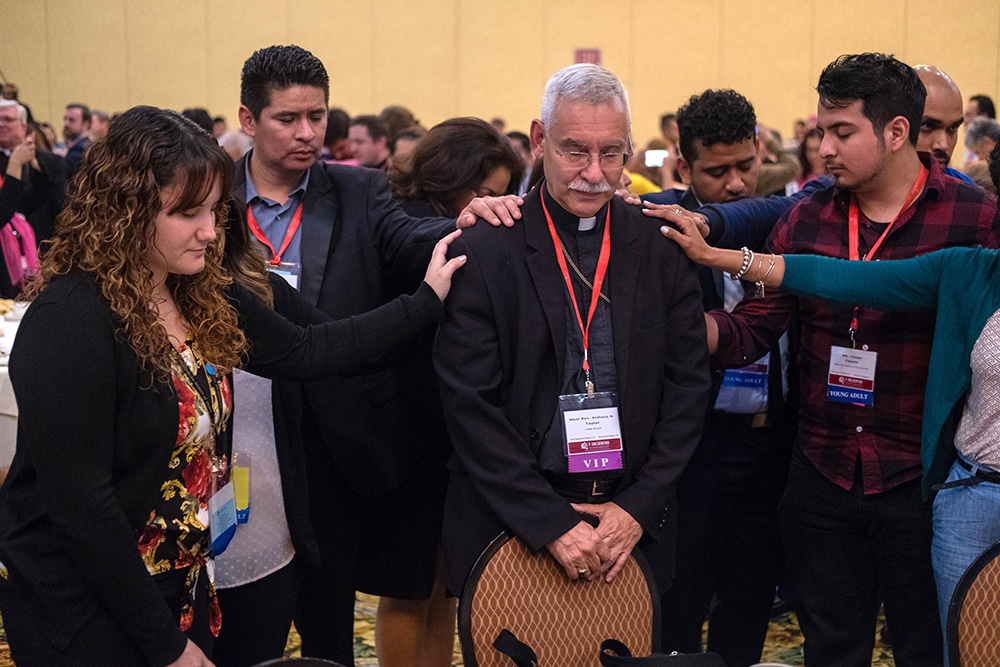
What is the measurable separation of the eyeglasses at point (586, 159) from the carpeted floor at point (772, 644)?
2.03 meters

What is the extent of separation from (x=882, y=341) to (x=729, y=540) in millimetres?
836

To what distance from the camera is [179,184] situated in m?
1.63

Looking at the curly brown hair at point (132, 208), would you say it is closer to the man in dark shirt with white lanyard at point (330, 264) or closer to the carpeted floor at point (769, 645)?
the man in dark shirt with white lanyard at point (330, 264)

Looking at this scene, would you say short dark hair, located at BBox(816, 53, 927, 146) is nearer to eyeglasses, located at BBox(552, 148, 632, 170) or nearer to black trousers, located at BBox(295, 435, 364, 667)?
eyeglasses, located at BBox(552, 148, 632, 170)

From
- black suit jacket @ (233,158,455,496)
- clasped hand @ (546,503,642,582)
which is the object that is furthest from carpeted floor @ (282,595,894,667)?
clasped hand @ (546,503,642,582)

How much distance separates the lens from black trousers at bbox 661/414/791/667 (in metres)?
2.75

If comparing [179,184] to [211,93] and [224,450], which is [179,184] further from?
[211,93]

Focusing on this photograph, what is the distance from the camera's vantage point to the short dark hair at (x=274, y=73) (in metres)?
2.58

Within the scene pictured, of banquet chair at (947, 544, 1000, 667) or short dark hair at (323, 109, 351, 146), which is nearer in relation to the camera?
banquet chair at (947, 544, 1000, 667)

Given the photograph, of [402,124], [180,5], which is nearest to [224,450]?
[402,124]

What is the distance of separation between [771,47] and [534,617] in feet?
39.8

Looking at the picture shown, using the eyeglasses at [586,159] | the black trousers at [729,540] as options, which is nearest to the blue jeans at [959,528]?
the black trousers at [729,540]

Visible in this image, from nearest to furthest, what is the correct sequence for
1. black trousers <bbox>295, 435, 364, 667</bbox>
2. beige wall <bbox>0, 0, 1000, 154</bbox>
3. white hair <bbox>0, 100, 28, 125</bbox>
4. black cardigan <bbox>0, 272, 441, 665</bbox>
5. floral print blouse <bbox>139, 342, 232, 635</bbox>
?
black cardigan <bbox>0, 272, 441, 665</bbox>, floral print blouse <bbox>139, 342, 232, 635</bbox>, black trousers <bbox>295, 435, 364, 667</bbox>, white hair <bbox>0, 100, 28, 125</bbox>, beige wall <bbox>0, 0, 1000, 154</bbox>

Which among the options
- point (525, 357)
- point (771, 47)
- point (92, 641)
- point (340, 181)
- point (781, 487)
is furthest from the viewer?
point (771, 47)
